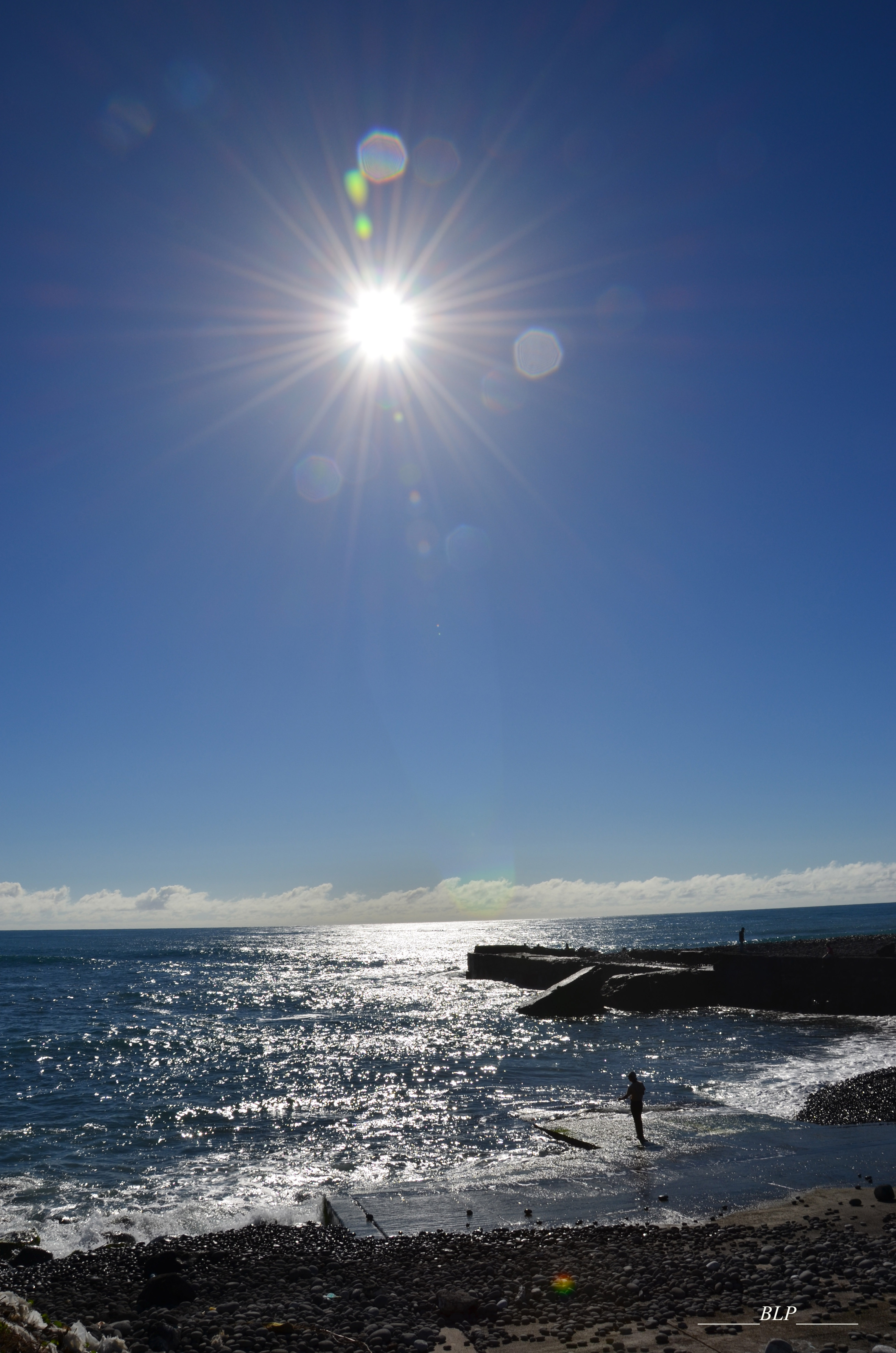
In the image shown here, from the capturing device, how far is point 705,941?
12500cm

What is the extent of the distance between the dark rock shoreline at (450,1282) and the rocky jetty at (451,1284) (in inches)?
1.1

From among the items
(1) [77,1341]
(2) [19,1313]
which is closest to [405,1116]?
(1) [77,1341]

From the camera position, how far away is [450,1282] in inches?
456

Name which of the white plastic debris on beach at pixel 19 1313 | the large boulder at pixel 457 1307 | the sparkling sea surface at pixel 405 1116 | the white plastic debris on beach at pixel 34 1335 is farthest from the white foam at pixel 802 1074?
the white plastic debris on beach at pixel 19 1313

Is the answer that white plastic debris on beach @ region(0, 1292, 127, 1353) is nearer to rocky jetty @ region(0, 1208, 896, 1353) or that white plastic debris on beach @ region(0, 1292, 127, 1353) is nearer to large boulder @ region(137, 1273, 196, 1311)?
rocky jetty @ region(0, 1208, 896, 1353)

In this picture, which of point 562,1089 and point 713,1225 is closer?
point 713,1225

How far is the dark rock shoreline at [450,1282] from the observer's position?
988cm

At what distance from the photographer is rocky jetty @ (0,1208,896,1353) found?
→ 982 centimetres

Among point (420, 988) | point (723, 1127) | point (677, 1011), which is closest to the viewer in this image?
point (723, 1127)

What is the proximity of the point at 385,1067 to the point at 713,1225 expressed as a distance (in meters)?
20.7

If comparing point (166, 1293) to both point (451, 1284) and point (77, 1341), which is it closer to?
point (451, 1284)

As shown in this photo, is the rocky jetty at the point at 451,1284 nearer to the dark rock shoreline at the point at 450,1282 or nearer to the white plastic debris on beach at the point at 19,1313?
the dark rock shoreline at the point at 450,1282

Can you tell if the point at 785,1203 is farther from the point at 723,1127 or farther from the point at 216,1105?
the point at 216,1105

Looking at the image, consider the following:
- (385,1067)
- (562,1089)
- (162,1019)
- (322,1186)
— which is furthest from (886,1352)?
(162,1019)
